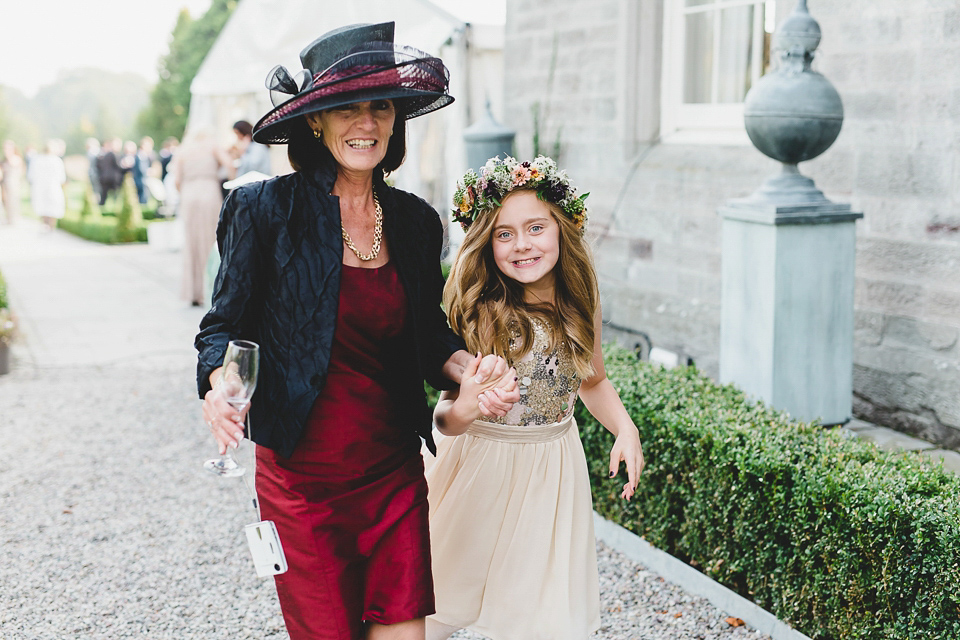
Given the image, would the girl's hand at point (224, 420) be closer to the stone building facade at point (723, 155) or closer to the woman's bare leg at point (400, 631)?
the woman's bare leg at point (400, 631)

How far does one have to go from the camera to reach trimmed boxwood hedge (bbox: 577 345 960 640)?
103 inches

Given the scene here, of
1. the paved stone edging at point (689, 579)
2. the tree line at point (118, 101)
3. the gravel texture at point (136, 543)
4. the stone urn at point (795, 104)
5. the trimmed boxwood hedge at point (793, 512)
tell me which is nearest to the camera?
the trimmed boxwood hedge at point (793, 512)

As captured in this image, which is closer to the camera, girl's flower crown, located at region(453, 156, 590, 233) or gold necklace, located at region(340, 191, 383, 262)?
gold necklace, located at region(340, 191, 383, 262)

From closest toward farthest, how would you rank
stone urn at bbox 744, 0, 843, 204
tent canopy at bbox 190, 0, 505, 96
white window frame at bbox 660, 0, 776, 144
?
stone urn at bbox 744, 0, 843, 204 → white window frame at bbox 660, 0, 776, 144 → tent canopy at bbox 190, 0, 505, 96

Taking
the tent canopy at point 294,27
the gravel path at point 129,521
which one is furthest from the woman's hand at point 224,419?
the tent canopy at point 294,27

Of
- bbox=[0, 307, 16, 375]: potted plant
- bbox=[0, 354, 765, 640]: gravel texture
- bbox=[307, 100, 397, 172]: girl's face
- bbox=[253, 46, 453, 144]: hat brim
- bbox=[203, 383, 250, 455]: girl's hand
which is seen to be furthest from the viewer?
bbox=[0, 307, 16, 375]: potted plant

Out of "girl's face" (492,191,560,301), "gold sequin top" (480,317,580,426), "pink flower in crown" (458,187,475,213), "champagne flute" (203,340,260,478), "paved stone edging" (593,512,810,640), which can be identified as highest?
"pink flower in crown" (458,187,475,213)

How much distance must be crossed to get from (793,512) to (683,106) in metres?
4.06

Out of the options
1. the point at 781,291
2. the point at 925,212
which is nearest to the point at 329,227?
the point at 781,291

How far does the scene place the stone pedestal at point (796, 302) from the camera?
14.3ft

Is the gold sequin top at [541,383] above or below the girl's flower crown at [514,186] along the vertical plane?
below

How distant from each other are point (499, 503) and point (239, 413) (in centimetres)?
86

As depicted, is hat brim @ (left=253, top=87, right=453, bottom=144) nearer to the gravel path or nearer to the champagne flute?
the champagne flute

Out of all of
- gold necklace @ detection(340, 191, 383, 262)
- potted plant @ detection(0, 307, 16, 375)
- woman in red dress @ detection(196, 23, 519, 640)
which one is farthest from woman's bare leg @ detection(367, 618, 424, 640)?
potted plant @ detection(0, 307, 16, 375)
